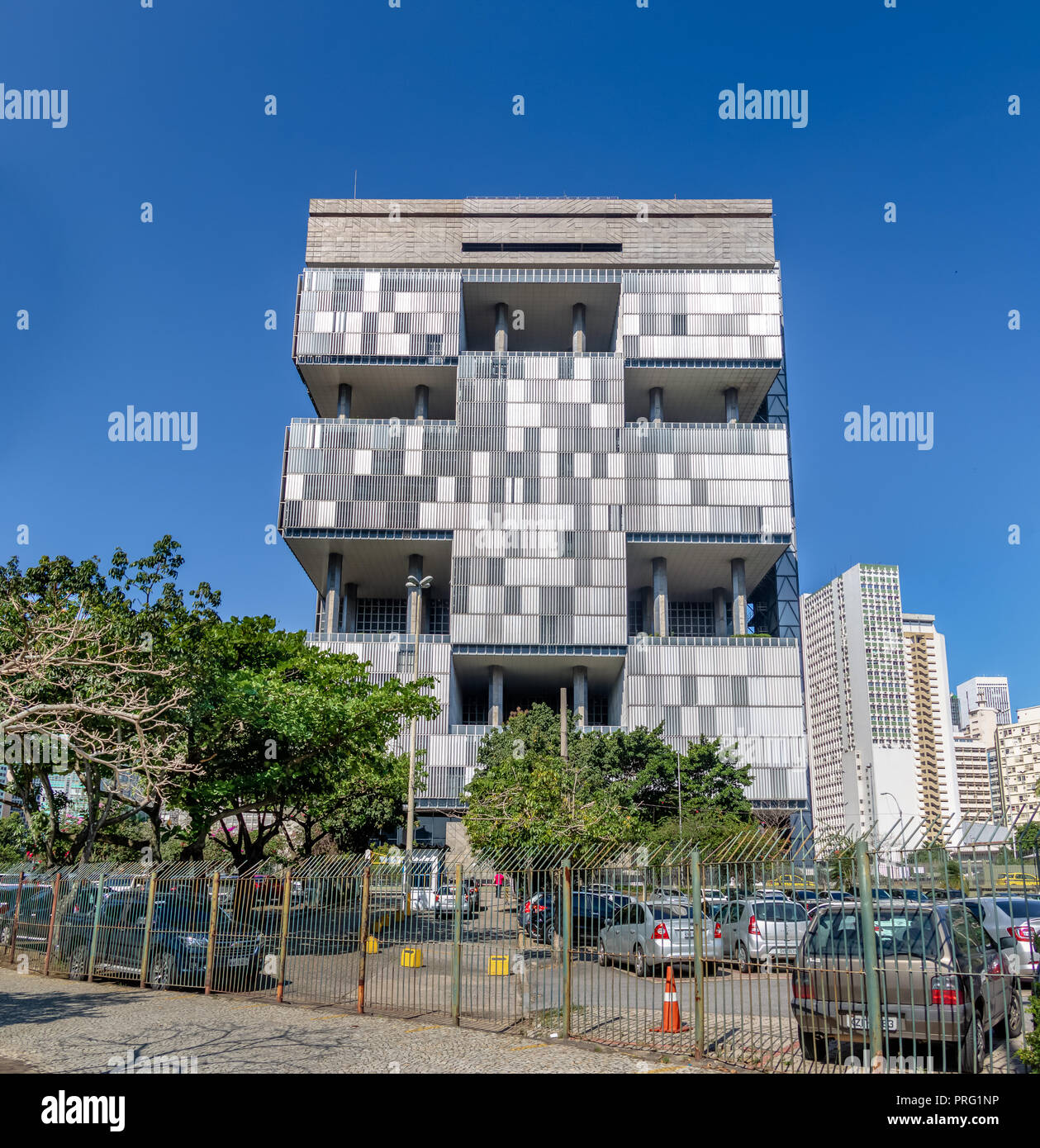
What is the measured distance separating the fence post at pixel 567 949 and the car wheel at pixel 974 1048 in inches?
187

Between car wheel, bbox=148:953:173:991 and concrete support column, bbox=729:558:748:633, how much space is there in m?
49.5

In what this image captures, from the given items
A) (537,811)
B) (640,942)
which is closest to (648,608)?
(537,811)

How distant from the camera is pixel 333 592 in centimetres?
6278

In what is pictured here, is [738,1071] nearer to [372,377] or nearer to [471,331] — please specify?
[372,377]

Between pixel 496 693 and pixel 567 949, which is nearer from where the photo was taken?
pixel 567 949

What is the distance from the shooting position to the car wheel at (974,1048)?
8.29 m

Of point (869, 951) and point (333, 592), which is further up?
point (333, 592)

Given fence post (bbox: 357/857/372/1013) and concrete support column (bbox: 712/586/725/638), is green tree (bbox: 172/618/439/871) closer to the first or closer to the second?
fence post (bbox: 357/857/372/1013)

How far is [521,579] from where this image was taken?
201ft

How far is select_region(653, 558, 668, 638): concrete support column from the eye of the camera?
205 feet

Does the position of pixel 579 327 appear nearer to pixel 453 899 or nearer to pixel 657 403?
pixel 657 403

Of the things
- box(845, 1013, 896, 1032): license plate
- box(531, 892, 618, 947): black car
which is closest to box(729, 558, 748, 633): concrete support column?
box(531, 892, 618, 947): black car

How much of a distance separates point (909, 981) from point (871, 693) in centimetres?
16117
